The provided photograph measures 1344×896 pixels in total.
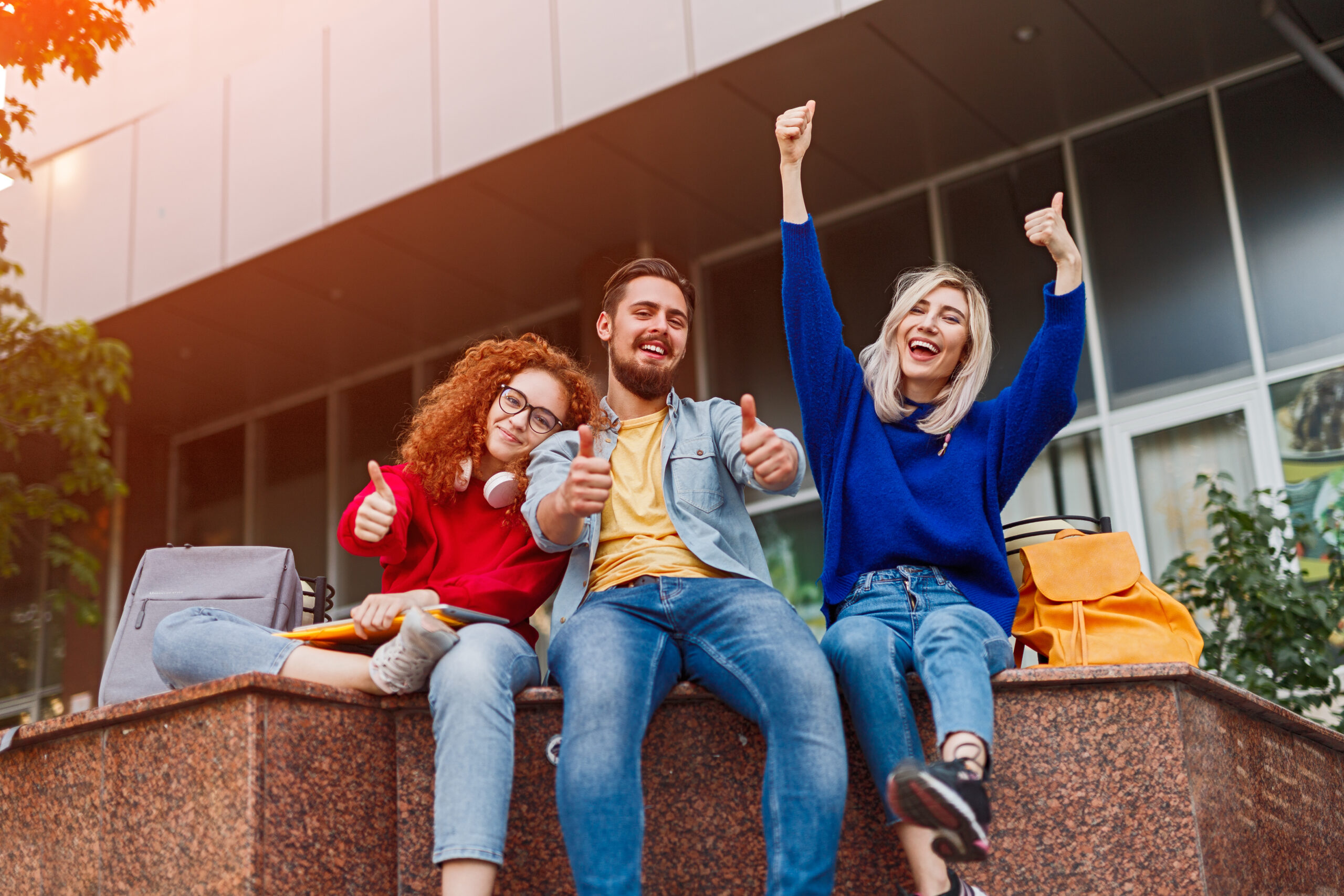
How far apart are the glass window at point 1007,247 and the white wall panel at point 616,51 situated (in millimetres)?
2478

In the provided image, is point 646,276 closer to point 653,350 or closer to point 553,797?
point 653,350

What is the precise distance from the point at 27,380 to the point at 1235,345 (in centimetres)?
766

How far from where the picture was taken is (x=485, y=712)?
2906 millimetres

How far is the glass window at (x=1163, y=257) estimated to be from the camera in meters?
7.64

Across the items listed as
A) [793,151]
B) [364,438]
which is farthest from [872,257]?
[793,151]

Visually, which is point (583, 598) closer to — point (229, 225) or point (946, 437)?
point (946, 437)

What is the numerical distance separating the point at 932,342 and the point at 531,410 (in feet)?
4.09

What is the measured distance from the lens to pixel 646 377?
147 inches

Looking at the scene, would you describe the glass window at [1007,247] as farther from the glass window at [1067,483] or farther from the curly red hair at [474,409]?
the curly red hair at [474,409]

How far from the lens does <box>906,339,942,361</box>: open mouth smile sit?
12.3ft

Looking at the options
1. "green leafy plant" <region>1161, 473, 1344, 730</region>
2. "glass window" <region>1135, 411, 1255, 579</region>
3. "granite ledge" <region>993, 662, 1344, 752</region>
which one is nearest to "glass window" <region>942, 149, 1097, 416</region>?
"glass window" <region>1135, 411, 1255, 579</region>

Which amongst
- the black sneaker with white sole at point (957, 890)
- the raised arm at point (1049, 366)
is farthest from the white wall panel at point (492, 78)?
the black sneaker with white sole at point (957, 890)

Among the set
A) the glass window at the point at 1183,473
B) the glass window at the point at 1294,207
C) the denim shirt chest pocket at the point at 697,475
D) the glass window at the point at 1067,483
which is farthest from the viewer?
the glass window at the point at 1067,483

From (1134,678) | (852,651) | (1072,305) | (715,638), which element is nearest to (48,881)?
(715,638)
